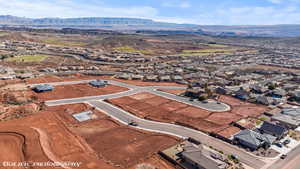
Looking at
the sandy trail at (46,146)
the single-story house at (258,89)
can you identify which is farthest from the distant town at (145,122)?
the single-story house at (258,89)

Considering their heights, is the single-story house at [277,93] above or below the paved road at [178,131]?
above

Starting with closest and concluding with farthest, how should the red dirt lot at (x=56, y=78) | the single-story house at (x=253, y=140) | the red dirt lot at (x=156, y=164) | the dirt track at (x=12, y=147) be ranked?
the dirt track at (x=12, y=147) < the red dirt lot at (x=156, y=164) < the single-story house at (x=253, y=140) < the red dirt lot at (x=56, y=78)

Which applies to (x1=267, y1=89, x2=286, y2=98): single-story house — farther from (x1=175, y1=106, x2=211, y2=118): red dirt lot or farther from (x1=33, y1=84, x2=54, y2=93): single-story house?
(x1=33, y1=84, x2=54, y2=93): single-story house

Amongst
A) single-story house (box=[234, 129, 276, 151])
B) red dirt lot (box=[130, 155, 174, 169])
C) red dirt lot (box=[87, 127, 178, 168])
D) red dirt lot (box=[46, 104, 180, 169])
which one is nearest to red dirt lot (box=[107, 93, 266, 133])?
single-story house (box=[234, 129, 276, 151])

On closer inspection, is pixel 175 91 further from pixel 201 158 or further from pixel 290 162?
pixel 290 162

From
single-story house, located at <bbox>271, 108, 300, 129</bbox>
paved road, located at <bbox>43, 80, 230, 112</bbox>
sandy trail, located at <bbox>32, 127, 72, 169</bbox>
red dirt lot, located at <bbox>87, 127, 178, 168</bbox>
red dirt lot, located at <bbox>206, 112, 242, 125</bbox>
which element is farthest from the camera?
paved road, located at <bbox>43, 80, 230, 112</bbox>

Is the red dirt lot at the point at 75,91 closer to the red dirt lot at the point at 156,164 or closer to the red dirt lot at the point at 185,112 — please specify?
the red dirt lot at the point at 185,112

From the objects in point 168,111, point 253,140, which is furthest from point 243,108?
point 168,111
